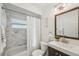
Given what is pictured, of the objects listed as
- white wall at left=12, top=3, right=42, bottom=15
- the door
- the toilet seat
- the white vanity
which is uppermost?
white wall at left=12, top=3, right=42, bottom=15

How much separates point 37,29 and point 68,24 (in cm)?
46

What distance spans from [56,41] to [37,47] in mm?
311

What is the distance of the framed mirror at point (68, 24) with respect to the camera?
96cm

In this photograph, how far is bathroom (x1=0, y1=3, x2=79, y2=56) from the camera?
94cm

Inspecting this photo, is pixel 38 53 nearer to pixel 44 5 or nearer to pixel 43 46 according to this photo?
pixel 43 46

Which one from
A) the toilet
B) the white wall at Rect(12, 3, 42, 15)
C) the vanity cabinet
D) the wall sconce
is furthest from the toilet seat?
the wall sconce

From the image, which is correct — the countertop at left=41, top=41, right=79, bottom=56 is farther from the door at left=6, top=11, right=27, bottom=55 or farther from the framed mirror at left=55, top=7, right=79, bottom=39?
the door at left=6, top=11, right=27, bottom=55

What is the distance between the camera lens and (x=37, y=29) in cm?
106

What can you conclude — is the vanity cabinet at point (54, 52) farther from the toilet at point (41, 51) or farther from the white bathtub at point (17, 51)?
the white bathtub at point (17, 51)

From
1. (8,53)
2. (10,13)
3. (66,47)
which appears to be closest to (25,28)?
(10,13)

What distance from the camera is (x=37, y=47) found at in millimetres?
1074

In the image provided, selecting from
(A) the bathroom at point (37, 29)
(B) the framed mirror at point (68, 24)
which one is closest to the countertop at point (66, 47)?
(A) the bathroom at point (37, 29)

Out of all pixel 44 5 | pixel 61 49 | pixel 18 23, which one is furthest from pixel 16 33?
pixel 61 49

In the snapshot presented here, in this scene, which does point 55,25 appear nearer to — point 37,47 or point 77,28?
point 77,28
